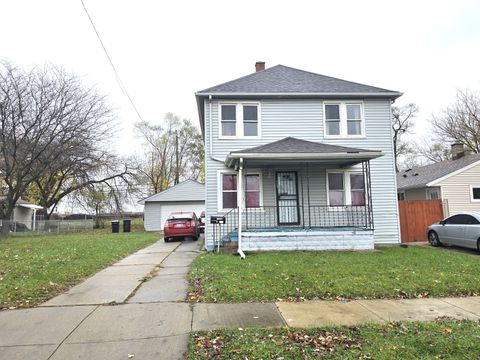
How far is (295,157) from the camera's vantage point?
11.3m

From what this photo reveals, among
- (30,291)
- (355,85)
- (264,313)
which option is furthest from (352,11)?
(30,291)

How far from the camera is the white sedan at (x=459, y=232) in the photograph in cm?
1184

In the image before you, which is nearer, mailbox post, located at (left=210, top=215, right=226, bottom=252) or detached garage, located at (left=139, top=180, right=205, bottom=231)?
mailbox post, located at (left=210, top=215, right=226, bottom=252)

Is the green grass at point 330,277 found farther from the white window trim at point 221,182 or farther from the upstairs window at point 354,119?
the upstairs window at point 354,119

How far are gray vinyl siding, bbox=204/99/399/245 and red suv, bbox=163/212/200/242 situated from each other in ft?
17.5

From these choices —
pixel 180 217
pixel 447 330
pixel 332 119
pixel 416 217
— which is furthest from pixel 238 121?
pixel 447 330

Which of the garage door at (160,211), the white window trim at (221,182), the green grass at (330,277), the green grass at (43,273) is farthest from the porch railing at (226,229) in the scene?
the garage door at (160,211)

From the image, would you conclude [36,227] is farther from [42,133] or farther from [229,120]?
[229,120]

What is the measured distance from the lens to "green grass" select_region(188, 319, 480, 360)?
373cm

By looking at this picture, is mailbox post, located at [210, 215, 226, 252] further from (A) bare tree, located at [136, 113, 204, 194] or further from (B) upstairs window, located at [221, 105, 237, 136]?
(A) bare tree, located at [136, 113, 204, 194]

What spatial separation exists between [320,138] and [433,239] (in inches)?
249

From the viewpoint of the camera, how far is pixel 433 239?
14070mm

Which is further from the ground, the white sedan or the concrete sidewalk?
the white sedan

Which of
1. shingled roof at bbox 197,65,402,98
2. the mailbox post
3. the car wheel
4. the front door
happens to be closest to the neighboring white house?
the mailbox post
